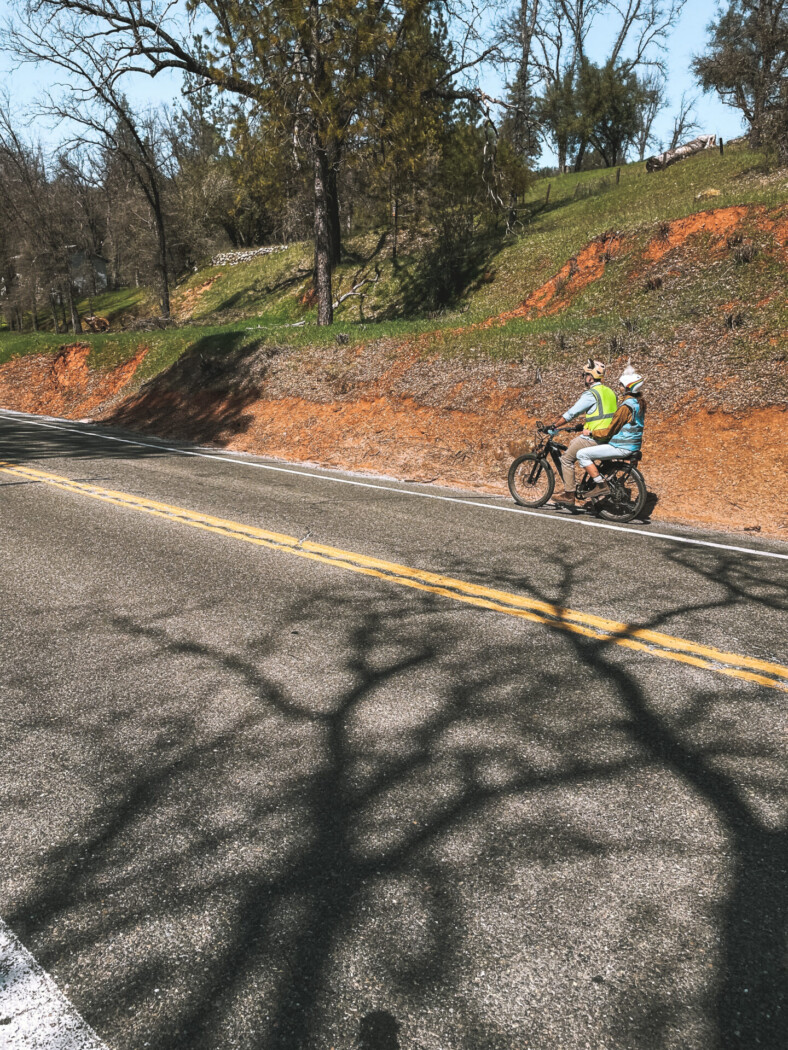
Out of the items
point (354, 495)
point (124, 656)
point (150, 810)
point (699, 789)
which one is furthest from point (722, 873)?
point (354, 495)

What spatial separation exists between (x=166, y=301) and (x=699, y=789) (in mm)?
36402

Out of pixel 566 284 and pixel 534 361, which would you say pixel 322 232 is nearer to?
pixel 566 284

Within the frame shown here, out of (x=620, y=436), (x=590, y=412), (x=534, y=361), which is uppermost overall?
(x=534, y=361)

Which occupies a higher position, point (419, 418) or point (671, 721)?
point (419, 418)

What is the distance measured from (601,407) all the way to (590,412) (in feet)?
0.55

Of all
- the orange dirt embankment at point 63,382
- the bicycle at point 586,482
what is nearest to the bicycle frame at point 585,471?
the bicycle at point 586,482

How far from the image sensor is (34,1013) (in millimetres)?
1924

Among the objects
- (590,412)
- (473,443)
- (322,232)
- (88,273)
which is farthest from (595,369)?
(88,273)

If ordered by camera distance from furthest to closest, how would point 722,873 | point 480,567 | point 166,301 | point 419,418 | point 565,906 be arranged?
point 166,301 < point 419,418 < point 480,567 < point 722,873 < point 565,906

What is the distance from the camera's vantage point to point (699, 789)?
2.91 meters

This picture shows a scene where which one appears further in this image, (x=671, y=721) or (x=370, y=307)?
(x=370, y=307)

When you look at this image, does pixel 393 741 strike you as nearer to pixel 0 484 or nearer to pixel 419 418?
pixel 0 484

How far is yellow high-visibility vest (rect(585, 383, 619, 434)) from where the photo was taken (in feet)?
27.8

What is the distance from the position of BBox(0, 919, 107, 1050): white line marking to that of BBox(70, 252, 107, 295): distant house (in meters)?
75.8
